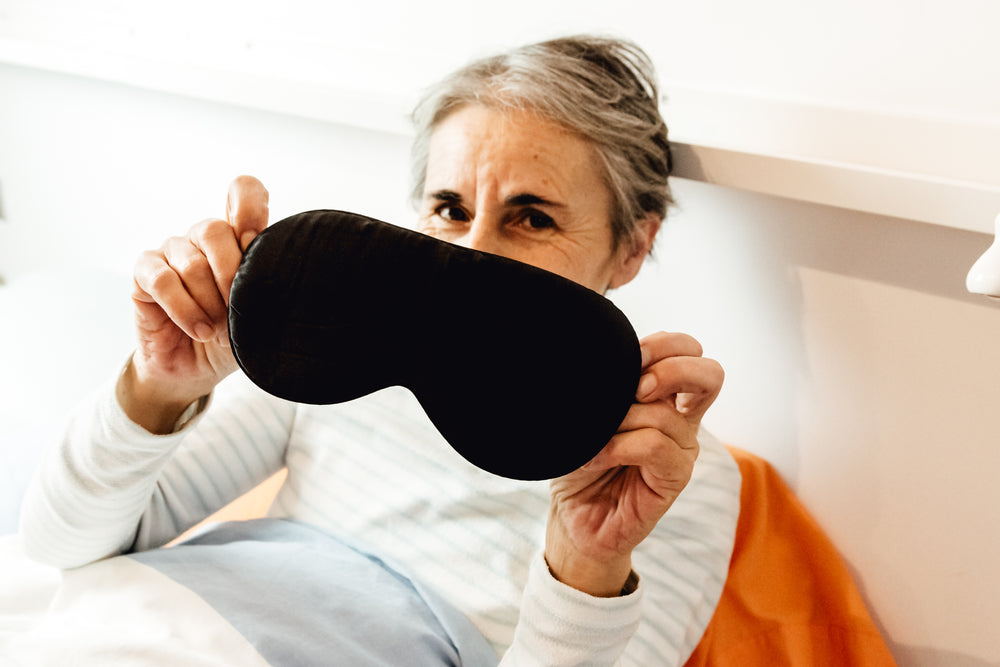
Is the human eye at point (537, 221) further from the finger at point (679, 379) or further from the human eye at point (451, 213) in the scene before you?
the finger at point (679, 379)

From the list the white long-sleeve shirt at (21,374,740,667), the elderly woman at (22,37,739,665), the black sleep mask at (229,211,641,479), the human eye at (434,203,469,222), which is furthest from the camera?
the human eye at (434,203,469,222)

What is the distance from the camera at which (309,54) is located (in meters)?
1.18

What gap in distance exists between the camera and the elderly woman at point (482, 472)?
57 centimetres

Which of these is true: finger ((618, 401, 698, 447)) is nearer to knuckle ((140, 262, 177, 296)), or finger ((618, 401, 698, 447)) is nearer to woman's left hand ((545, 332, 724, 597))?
woman's left hand ((545, 332, 724, 597))

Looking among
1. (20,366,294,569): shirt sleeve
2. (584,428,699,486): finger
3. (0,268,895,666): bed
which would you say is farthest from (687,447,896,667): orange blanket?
(20,366,294,569): shirt sleeve

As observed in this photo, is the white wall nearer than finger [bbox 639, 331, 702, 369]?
No

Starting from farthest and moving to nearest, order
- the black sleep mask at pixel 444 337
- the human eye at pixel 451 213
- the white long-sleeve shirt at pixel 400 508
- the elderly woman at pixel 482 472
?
the human eye at pixel 451 213
the white long-sleeve shirt at pixel 400 508
the elderly woman at pixel 482 472
the black sleep mask at pixel 444 337

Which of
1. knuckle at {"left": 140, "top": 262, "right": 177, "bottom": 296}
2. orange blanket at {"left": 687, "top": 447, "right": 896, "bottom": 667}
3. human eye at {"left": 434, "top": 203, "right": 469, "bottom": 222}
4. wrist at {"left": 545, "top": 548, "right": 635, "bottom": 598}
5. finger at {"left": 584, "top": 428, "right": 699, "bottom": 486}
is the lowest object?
orange blanket at {"left": 687, "top": 447, "right": 896, "bottom": 667}

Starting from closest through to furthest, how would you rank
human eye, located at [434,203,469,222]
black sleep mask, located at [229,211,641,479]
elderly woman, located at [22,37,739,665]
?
1. black sleep mask, located at [229,211,641,479]
2. elderly woman, located at [22,37,739,665]
3. human eye, located at [434,203,469,222]

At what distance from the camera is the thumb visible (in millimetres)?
542

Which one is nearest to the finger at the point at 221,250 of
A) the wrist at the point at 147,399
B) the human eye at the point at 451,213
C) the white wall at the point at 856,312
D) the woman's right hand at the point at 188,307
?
the woman's right hand at the point at 188,307

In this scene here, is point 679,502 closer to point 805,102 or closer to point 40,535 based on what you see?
point 805,102

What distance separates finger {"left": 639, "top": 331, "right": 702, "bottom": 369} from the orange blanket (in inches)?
15.2

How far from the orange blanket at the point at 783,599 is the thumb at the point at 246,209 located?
60 cm
